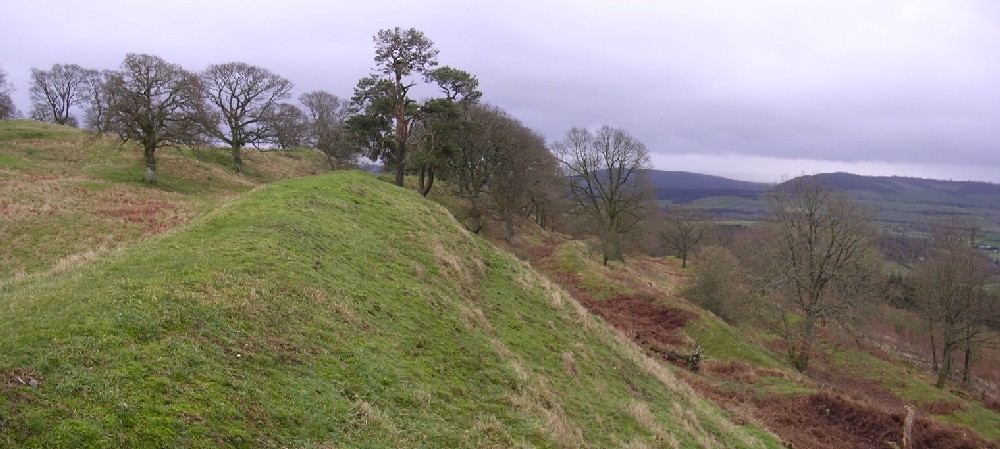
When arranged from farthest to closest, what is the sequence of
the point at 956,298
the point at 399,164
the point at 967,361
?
the point at 399,164, the point at 967,361, the point at 956,298

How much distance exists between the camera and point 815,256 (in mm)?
32656

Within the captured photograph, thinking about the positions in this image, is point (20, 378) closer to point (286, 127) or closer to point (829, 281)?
point (829, 281)

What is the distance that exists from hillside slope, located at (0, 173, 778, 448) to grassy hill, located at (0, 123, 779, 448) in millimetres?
37

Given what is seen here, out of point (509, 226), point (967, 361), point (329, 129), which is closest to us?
point (967, 361)

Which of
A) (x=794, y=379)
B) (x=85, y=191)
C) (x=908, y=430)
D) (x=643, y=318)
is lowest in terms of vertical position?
(x=794, y=379)

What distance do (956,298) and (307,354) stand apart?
147 ft

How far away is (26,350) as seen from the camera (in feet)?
21.9

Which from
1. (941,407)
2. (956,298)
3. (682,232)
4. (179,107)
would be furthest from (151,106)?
(682,232)

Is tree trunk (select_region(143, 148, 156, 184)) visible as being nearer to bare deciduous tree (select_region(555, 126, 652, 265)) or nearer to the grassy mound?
the grassy mound

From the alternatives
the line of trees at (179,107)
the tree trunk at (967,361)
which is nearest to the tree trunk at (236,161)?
Result: the line of trees at (179,107)

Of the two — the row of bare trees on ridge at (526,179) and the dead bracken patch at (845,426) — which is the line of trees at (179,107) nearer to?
the row of bare trees on ridge at (526,179)

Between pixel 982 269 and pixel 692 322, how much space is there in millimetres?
24104

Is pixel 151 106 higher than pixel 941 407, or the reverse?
pixel 151 106

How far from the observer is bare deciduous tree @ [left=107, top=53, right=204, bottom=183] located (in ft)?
116
